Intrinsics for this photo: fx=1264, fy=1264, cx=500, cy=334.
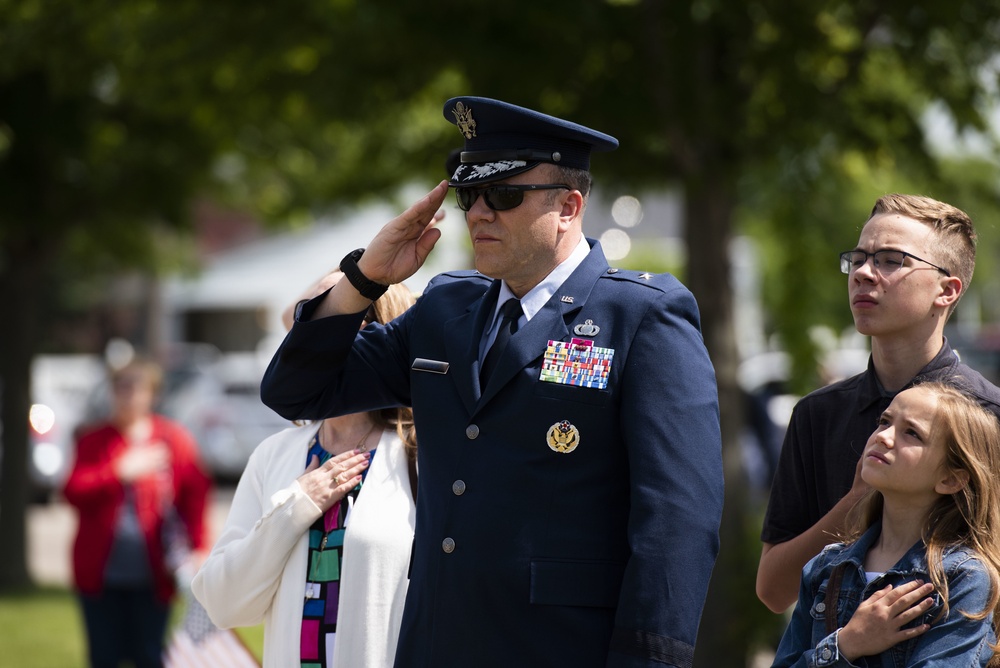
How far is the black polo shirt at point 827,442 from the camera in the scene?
2793 mm

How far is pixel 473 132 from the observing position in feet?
9.64

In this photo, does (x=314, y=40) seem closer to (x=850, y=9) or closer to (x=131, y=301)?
(x=850, y=9)

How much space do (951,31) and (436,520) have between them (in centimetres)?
373

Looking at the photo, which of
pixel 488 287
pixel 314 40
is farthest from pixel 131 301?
pixel 488 287

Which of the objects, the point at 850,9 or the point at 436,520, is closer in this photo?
the point at 436,520

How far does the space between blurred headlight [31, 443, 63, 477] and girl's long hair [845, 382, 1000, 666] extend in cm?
1650

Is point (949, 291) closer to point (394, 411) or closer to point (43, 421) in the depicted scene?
point (394, 411)

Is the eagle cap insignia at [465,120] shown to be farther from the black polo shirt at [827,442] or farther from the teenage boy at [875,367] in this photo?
the black polo shirt at [827,442]

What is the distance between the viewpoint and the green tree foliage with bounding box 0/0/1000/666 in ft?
18.7

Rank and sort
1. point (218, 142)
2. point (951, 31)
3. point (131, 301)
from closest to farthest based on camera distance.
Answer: point (951, 31)
point (218, 142)
point (131, 301)

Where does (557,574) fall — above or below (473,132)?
below

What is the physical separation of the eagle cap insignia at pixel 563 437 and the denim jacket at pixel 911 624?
0.56m

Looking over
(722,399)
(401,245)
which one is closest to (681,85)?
(722,399)

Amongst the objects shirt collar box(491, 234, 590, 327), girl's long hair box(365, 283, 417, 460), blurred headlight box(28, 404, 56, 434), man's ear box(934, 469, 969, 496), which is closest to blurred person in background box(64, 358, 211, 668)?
girl's long hair box(365, 283, 417, 460)
